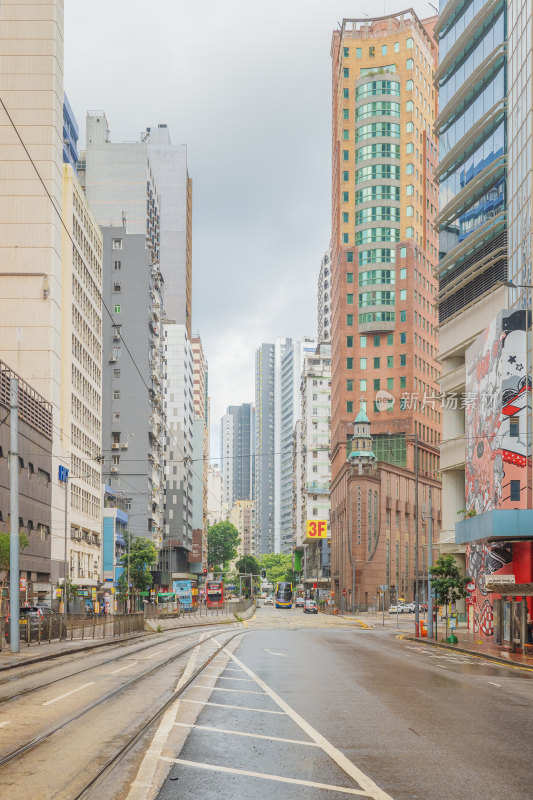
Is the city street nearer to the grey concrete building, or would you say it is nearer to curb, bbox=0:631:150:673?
curb, bbox=0:631:150:673

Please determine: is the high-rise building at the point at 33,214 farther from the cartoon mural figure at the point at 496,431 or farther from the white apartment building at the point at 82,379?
the cartoon mural figure at the point at 496,431

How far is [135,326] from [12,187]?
45.4 metres

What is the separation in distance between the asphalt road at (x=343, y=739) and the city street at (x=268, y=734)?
0.09 ft

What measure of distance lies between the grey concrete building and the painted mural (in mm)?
66796

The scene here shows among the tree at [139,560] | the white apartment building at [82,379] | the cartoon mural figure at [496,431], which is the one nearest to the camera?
the cartoon mural figure at [496,431]

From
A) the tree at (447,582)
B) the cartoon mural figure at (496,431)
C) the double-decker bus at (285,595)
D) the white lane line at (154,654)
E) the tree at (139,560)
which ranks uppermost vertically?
the cartoon mural figure at (496,431)

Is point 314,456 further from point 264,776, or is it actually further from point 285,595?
point 264,776

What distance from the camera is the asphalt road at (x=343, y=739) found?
10000 millimetres

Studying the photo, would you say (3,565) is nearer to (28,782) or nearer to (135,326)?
(28,782)

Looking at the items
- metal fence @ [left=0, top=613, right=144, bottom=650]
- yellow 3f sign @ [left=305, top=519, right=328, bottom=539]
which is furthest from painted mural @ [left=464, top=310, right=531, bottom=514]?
yellow 3f sign @ [left=305, top=519, right=328, bottom=539]

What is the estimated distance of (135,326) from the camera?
119 m

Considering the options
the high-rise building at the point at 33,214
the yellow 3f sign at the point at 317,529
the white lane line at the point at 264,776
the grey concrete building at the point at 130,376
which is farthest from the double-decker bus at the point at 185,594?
the white lane line at the point at 264,776

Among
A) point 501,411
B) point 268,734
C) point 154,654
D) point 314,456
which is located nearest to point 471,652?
point 154,654

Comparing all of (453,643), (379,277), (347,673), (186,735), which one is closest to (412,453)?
(379,277)
